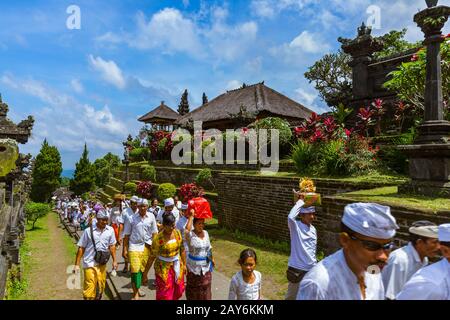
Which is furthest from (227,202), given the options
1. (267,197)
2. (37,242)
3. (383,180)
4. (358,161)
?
(37,242)

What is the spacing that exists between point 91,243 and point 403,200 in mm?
4977

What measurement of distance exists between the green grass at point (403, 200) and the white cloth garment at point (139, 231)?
3613mm

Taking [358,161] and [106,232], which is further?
[358,161]

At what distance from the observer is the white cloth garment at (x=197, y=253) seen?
4.52m

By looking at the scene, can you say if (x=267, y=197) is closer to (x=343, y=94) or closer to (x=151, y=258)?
(x=151, y=258)

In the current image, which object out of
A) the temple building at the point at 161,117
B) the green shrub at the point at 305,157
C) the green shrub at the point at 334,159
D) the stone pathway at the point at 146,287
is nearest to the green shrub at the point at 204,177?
the green shrub at the point at 305,157

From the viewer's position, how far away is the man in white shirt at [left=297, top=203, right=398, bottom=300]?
73.5 inches

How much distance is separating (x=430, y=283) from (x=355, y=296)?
0.55 m

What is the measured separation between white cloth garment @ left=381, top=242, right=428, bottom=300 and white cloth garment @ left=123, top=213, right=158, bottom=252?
435 centimetres

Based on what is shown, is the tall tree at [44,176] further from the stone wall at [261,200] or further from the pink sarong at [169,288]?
the pink sarong at [169,288]

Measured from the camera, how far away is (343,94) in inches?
566

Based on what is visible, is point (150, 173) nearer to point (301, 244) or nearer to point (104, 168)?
point (301, 244)

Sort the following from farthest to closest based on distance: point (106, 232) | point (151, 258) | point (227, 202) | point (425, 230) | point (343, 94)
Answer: point (343, 94) < point (227, 202) < point (106, 232) < point (151, 258) < point (425, 230)
